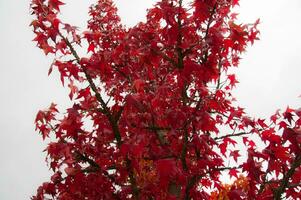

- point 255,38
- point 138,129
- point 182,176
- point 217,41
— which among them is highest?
point 255,38

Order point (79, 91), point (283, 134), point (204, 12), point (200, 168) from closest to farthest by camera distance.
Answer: point (283, 134)
point (204, 12)
point (200, 168)
point (79, 91)

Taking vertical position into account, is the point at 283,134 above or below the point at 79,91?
below

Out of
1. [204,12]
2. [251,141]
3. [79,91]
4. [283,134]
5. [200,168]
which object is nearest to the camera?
[283,134]

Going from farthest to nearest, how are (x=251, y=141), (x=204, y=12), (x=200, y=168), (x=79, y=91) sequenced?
(x=251, y=141)
(x=79, y=91)
(x=200, y=168)
(x=204, y=12)

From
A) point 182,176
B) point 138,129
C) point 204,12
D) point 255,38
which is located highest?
point 255,38

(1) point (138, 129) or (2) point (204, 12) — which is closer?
(2) point (204, 12)

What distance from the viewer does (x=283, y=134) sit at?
17.4 feet

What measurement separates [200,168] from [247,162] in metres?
0.76

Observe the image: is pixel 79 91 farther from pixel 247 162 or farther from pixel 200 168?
pixel 247 162

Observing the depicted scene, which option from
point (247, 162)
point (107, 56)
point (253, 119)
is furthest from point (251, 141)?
point (107, 56)

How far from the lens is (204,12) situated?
5707 millimetres

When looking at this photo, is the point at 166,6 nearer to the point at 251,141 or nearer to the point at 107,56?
the point at 107,56

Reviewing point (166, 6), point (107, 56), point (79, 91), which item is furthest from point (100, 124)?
point (166, 6)

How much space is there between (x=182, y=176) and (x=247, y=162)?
3.27 feet
